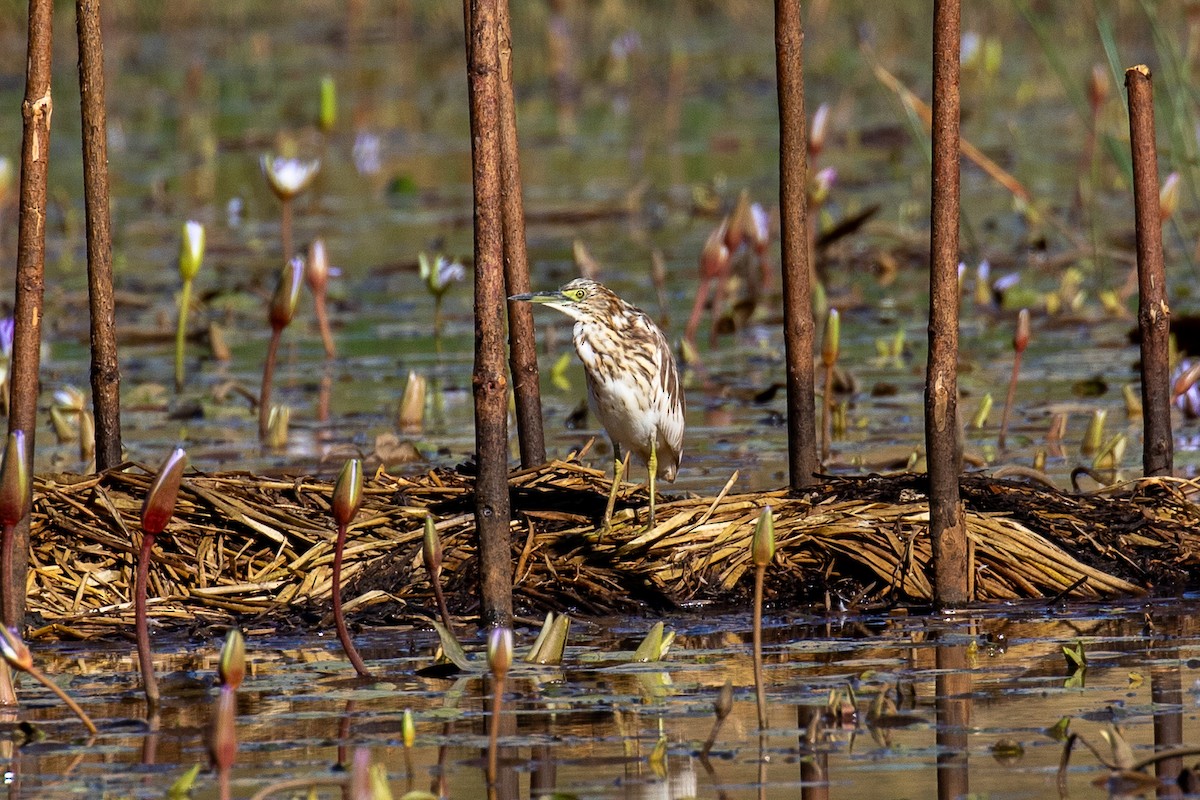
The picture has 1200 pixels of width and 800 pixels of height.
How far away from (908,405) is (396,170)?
9637 mm

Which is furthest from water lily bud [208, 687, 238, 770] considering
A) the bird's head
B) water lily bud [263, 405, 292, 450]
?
water lily bud [263, 405, 292, 450]

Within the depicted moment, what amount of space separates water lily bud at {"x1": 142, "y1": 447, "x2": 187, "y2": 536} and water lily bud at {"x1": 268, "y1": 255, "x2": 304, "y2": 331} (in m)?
3.22

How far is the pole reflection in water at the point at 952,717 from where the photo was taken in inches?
173

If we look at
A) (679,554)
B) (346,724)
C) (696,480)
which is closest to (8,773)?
(346,724)

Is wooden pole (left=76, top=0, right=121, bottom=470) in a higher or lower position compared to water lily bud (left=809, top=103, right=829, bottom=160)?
lower

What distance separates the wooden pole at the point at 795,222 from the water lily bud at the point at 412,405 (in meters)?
2.93

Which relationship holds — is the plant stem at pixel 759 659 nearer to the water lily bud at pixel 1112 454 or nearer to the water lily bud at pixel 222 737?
the water lily bud at pixel 222 737

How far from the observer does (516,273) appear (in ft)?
22.6

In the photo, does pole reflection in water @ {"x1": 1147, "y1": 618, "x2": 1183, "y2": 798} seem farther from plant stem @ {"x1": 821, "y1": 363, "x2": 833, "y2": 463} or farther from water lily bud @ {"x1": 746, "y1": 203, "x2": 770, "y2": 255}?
water lily bud @ {"x1": 746, "y1": 203, "x2": 770, "y2": 255}

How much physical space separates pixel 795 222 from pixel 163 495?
256 centimetres

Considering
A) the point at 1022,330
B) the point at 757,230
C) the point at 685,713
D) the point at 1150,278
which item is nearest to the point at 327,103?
the point at 757,230

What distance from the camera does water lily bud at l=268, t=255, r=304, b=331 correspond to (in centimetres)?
820

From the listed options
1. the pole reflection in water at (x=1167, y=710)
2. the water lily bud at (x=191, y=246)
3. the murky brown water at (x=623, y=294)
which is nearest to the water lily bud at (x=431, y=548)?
the murky brown water at (x=623, y=294)

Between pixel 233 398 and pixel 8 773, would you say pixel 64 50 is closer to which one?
pixel 233 398
